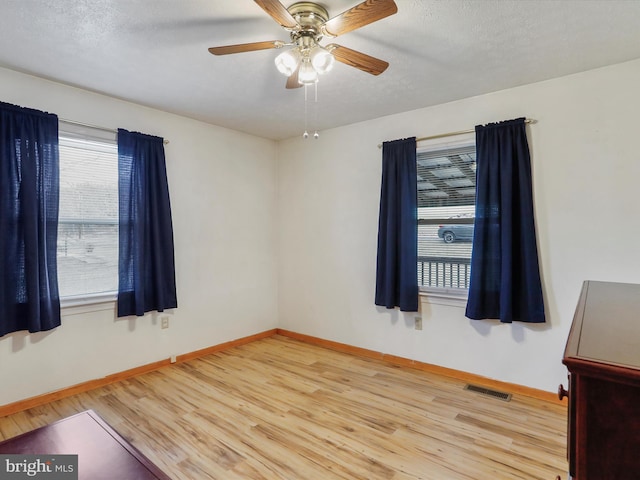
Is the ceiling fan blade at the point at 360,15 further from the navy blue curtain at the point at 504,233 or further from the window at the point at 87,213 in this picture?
the window at the point at 87,213

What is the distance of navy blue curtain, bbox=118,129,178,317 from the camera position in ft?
10.4

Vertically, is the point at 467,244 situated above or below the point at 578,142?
below

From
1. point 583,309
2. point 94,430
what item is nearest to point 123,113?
point 94,430

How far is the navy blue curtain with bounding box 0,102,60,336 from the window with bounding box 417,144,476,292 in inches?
128

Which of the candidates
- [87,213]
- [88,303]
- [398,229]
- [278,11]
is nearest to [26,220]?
[87,213]

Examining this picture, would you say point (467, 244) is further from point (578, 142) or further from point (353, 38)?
point (353, 38)

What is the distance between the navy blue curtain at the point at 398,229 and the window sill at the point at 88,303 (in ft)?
8.37

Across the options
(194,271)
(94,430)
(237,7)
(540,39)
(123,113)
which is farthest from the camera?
(194,271)

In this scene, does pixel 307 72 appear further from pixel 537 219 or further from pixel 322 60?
pixel 537 219

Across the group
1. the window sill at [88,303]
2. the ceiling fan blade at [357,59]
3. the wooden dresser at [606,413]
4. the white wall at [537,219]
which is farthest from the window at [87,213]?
the wooden dresser at [606,413]

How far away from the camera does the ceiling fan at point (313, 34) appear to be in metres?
1.55

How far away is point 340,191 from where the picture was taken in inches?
160

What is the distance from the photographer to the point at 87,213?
302 centimetres

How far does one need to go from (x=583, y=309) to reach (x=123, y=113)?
3740 mm
